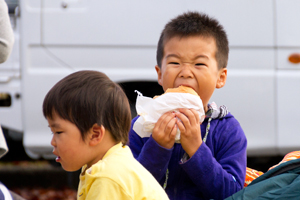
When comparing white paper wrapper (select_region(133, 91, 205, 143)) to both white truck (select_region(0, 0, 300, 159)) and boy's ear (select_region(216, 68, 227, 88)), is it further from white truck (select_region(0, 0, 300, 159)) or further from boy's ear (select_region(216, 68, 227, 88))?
white truck (select_region(0, 0, 300, 159))

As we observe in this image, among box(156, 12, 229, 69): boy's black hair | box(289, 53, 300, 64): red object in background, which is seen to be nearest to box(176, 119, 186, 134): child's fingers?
box(156, 12, 229, 69): boy's black hair

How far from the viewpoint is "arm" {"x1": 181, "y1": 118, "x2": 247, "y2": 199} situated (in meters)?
1.53

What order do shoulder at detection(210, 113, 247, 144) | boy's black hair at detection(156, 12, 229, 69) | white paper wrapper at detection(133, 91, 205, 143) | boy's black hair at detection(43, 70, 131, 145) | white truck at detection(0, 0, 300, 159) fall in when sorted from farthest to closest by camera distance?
white truck at detection(0, 0, 300, 159)
boy's black hair at detection(156, 12, 229, 69)
shoulder at detection(210, 113, 247, 144)
white paper wrapper at detection(133, 91, 205, 143)
boy's black hair at detection(43, 70, 131, 145)

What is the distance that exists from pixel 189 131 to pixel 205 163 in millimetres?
131

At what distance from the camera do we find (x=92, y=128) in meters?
1.47

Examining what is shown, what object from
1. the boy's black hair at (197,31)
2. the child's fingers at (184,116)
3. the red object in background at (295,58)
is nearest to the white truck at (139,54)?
the red object in background at (295,58)

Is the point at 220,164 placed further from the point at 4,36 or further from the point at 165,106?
the point at 4,36

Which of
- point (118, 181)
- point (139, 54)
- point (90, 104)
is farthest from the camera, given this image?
point (139, 54)

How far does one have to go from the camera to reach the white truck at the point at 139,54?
3475mm

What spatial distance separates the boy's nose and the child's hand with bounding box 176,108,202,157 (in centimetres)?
19

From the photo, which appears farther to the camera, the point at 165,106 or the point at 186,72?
the point at 186,72

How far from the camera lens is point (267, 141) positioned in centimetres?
368

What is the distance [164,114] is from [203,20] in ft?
1.77

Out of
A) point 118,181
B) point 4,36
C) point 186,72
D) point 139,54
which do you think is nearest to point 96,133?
point 118,181
